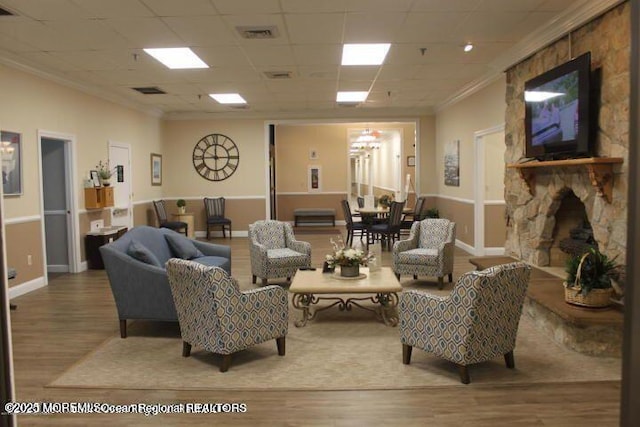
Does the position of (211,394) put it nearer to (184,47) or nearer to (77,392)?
(77,392)

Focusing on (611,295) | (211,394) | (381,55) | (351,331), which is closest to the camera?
(211,394)

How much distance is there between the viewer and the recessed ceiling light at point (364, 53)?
19.5 feet

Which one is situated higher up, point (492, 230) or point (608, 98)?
point (608, 98)

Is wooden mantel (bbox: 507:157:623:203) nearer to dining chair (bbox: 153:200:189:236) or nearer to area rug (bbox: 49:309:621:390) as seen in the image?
area rug (bbox: 49:309:621:390)

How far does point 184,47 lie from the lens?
584 cm

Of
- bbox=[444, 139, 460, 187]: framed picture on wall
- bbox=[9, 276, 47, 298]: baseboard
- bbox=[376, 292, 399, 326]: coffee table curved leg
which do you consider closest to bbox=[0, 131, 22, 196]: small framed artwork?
bbox=[9, 276, 47, 298]: baseboard

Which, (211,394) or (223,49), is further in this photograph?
(223,49)

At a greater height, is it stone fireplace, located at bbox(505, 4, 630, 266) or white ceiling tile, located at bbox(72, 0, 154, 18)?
white ceiling tile, located at bbox(72, 0, 154, 18)

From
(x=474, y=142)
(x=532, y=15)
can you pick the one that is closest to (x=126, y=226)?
(x=474, y=142)

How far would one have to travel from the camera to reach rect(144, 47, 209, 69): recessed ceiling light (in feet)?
19.7

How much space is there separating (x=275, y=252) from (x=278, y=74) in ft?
8.91

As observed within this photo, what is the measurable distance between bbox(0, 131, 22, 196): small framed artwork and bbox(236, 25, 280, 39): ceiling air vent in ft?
10.2

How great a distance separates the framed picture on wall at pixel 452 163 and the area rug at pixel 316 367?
5.51 metres

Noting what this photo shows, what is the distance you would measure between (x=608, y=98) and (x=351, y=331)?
296 centimetres
